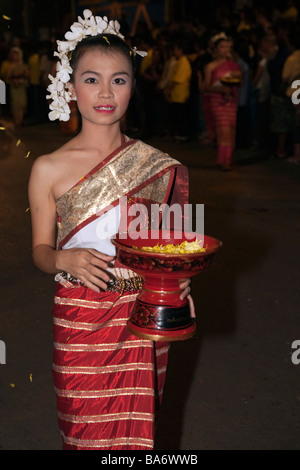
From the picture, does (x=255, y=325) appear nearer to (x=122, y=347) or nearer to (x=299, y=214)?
(x=122, y=347)

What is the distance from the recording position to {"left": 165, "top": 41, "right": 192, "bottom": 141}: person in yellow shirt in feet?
44.5

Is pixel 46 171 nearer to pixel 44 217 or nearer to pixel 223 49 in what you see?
pixel 44 217

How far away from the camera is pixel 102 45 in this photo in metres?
2.23

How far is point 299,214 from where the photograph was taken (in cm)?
746

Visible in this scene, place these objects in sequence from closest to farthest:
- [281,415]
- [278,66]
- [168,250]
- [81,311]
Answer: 1. [168,250]
2. [81,311]
3. [281,415]
4. [278,66]

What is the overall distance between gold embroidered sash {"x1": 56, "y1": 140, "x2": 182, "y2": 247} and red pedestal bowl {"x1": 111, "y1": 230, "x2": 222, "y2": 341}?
7.8 inches

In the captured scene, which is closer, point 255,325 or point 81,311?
point 81,311

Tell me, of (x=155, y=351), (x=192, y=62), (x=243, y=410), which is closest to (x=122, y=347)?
(x=155, y=351)

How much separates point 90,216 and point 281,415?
1.66m

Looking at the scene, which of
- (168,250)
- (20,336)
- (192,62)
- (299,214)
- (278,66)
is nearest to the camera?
(168,250)

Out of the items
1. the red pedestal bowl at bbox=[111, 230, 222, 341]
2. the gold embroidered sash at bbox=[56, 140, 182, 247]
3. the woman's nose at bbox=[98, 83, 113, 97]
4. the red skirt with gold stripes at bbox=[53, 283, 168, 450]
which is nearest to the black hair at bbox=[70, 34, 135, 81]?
the woman's nose at bbox=[98, 83, 113, 97]

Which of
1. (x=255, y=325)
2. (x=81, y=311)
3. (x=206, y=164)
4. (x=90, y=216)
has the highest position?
(x=90, y=216)

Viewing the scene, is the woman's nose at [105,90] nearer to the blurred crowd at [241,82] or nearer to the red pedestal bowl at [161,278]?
the red pedestal bowl at [161,278]

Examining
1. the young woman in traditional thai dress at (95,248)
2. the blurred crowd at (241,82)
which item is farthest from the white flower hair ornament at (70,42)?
the blurred crowd at (241,82)
